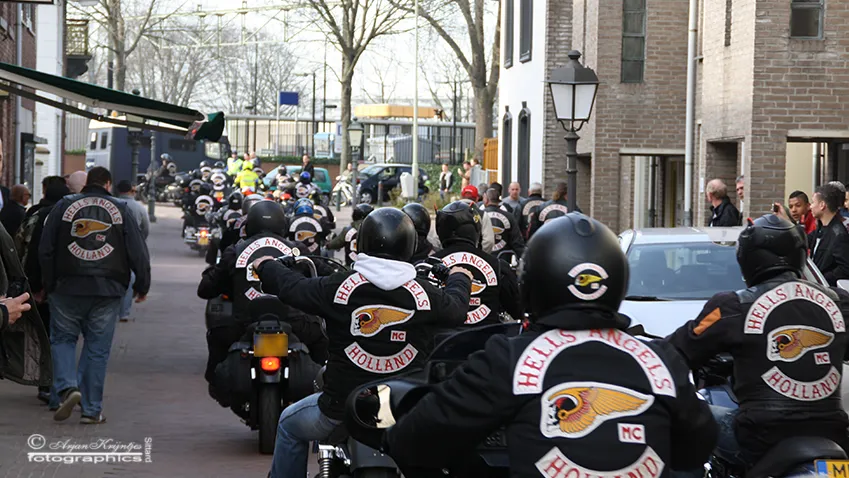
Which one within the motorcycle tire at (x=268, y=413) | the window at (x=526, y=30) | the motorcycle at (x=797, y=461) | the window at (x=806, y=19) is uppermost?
the window at (x=526, y=30)

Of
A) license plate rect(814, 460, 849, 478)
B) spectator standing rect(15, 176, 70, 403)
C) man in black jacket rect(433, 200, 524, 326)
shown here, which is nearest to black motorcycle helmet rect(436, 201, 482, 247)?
man in black jacket rect(433, 200, 524, 326)

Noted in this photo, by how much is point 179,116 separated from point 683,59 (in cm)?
1406

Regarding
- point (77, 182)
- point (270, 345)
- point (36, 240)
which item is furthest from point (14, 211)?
point (270, 345)

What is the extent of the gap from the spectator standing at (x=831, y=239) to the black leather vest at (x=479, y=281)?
3.91m

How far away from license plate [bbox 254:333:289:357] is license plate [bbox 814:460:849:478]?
4659 mm

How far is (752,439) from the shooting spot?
503cm

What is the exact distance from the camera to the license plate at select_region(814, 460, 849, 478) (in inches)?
174

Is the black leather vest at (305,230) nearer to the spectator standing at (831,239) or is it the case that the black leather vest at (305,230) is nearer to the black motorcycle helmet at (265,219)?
the black motorcycle helmet at (265,219)

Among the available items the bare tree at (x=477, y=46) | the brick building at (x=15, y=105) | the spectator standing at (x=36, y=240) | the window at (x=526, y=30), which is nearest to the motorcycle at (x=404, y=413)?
the spectator standing at (x=36, y=240)

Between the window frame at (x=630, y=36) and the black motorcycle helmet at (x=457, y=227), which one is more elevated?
the window frame at (x=630, y=36)

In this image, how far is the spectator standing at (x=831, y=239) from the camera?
10.9 metres

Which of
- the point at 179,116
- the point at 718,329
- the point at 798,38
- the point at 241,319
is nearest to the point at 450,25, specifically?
the point at 798,38

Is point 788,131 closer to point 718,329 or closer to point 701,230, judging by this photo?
point 701,230

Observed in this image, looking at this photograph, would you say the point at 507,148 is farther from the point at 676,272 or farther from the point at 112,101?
the point at 676,272
